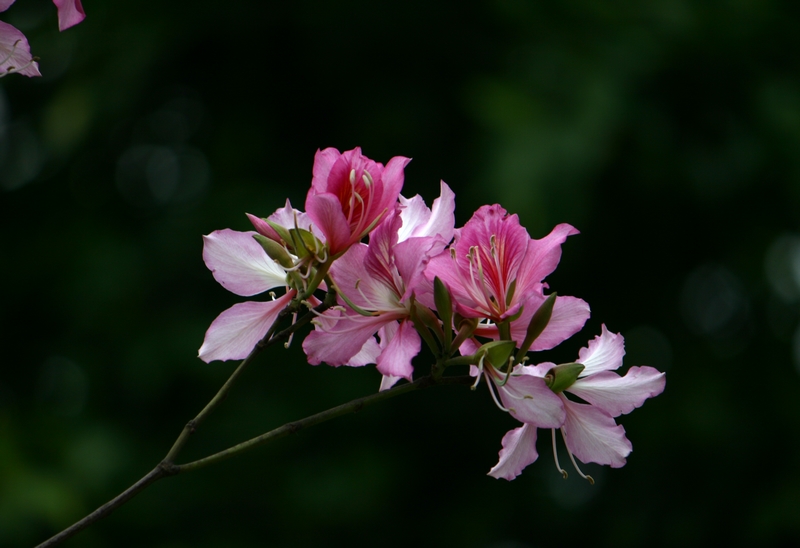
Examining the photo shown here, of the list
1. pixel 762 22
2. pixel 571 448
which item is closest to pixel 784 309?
pixel 762 22

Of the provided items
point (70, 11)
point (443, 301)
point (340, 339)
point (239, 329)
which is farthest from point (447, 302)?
point (70, 11)

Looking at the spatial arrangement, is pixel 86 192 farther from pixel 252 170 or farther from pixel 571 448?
pixel 571 448

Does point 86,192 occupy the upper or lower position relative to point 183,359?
upper

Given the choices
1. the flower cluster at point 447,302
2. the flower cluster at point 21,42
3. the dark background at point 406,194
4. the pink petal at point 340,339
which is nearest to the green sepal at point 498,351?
the flower cluster at point 447,302

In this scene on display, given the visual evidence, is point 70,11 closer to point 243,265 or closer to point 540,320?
point 243,265

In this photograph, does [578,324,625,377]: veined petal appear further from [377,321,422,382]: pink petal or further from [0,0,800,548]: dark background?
[0,0,800,548]: dark background
